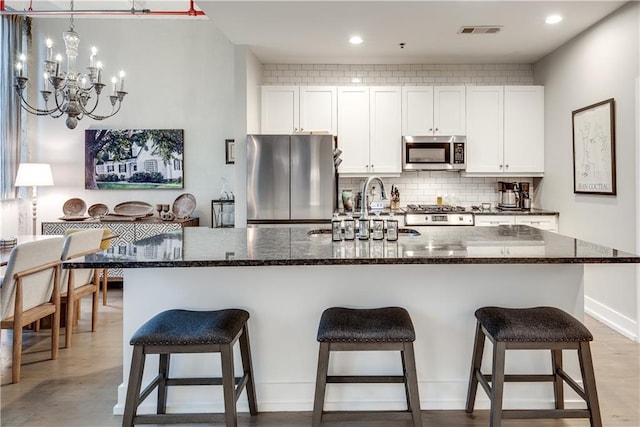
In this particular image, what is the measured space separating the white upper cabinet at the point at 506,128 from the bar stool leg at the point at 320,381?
3846mm

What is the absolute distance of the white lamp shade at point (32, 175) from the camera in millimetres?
5012

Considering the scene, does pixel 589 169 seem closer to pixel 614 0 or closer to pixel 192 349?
pixel 614 0

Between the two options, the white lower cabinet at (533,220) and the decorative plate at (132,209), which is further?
the decorative plate at (132,209)

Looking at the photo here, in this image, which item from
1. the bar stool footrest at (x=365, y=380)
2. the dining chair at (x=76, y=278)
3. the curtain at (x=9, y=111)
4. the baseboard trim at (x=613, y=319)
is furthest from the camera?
the curtain at (x=9, y=111)

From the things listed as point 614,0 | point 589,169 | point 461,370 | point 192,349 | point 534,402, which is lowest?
point 534,402

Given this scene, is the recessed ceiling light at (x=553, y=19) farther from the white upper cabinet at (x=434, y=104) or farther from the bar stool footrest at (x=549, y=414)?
the bar stool footrest at (x=549, y=414)

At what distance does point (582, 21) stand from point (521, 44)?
707 mm

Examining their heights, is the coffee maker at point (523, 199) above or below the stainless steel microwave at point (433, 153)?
below

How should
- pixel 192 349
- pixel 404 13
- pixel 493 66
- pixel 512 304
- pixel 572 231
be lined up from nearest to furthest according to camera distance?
1. pixel 192 349
2. pixel 512 304
3. pixel 404 13
4. pixel 572 231
5. pixel 493 66

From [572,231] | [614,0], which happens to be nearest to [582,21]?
[614,0]

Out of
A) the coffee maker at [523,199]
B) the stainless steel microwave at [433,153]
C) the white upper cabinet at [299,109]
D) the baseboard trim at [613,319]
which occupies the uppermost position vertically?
the white upper cabinet at [299,109]

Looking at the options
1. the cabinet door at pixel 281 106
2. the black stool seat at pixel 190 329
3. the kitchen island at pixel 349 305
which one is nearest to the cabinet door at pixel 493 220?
the cabinet door at pixel 281 106

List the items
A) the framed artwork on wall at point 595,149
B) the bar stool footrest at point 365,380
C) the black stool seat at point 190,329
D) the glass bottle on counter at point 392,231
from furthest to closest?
the framed artwork on wall at point 595,149
the glass bottle on counter at point 392,231
the bar stool footrest at point 365,380
the black stool seat at point 190,329

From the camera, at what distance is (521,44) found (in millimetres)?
4551
